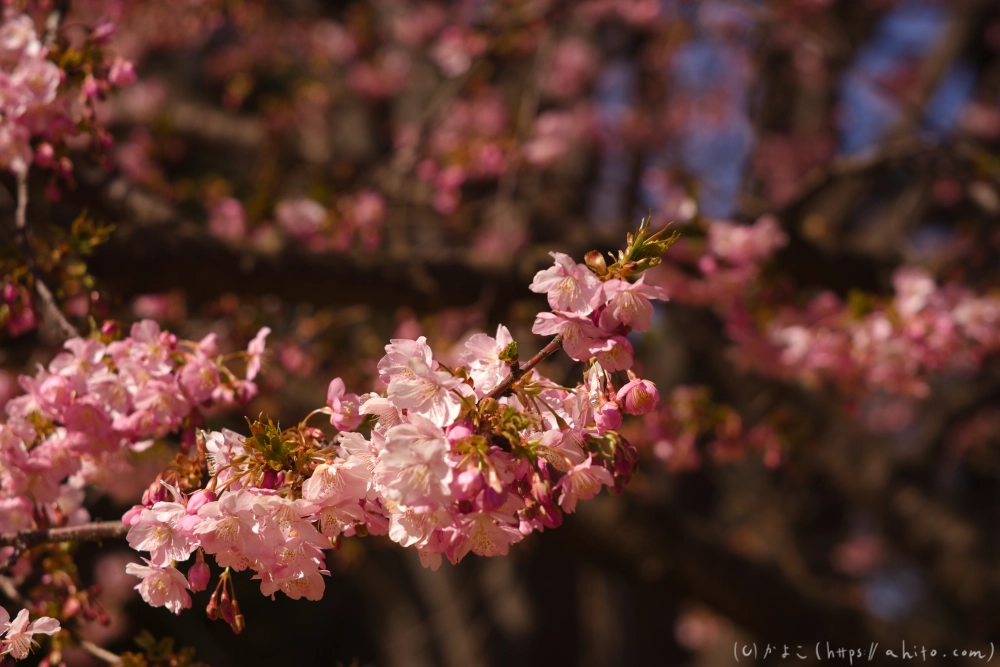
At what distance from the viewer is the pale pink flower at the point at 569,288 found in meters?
1.03

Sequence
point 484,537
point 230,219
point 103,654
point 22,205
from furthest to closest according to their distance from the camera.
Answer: point 230,219 < point 22,205 < point 103,654 < point 484,537

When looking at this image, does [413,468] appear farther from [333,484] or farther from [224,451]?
[224,451]

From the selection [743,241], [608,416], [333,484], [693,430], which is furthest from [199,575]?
[743,241]

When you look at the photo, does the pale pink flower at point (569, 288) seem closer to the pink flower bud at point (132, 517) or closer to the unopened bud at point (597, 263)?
the unopened bud at point (597, 263)

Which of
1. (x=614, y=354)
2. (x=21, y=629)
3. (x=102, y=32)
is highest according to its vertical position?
(x=102, y=32)

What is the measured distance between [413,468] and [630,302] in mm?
379

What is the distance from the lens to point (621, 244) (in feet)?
9.32

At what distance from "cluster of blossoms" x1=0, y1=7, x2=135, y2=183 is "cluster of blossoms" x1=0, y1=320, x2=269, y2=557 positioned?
0.58m

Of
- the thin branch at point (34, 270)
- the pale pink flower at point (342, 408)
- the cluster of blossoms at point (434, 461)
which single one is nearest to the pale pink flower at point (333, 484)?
the cluster of blossoms at point (434, 461)

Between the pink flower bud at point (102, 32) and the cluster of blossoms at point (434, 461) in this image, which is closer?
the cluster of blossoms at point (434, 461)

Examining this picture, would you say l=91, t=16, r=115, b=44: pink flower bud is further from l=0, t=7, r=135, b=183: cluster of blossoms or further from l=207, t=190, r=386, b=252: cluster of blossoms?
l=207, t=190, r=386, b=252: cluster of blossoms

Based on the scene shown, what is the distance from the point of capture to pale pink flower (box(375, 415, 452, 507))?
2.95 ft

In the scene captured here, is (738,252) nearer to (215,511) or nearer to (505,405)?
(505,405)

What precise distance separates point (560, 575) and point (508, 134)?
297 centimetres
